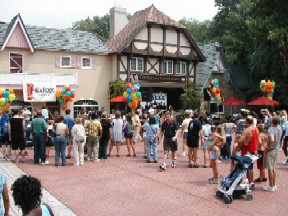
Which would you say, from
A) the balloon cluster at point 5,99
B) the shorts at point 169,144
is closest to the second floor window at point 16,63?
the balloon cluster at point 5,99

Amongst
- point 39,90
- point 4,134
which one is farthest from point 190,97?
point 4,134

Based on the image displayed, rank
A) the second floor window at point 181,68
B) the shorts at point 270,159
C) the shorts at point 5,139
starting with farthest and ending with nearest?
the second floor window at point 181,68
the shorts at point 5,139
the shorts at point 270,159

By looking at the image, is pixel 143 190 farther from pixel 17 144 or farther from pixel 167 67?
pixel 167 67

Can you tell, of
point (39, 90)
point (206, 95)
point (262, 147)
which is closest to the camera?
point (262, 147)

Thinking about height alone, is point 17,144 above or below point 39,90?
below

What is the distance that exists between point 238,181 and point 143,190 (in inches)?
91.5

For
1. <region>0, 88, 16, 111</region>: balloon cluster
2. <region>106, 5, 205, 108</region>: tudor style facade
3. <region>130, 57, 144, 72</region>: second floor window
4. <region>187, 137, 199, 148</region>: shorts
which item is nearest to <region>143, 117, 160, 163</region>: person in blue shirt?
<region>187, 137, 199, 148</region>: shorts

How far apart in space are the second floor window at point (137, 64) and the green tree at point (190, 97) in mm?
3774

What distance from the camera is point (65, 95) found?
24266mm

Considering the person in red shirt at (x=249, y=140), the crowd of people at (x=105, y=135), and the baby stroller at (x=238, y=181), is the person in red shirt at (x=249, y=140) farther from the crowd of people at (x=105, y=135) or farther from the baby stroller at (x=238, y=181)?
the crowd of people at (x=105, y=135)

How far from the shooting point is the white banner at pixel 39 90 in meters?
24.7

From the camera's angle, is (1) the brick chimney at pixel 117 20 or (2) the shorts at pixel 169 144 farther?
(1) the brick chimney at pixel 117 20

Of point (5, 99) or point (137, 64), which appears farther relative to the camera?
point (137, 64)

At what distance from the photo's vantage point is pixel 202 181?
1045cm
